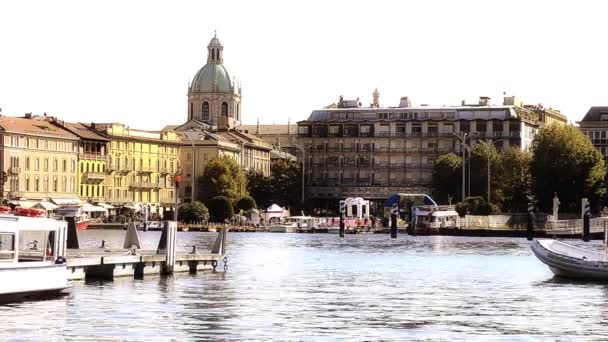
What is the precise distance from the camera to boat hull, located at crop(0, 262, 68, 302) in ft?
193

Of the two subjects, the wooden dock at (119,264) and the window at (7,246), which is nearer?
the window at (7,246)

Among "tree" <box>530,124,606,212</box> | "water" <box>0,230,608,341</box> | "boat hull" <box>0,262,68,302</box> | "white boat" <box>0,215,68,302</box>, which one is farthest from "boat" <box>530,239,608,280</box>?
"tree" <box>530,124,606,212</box>

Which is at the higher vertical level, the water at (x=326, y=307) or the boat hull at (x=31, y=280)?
the boat hull at (x=31, y=280)

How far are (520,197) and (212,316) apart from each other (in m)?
142

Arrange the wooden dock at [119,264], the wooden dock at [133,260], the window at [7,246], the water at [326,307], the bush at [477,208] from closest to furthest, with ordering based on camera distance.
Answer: the water at [326,307] < the window at [7,246] < the wooden dock at [119,264] < the wooden dock at [133,260] < the bush at [477,208]

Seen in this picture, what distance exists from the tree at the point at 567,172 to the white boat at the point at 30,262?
4752 inches

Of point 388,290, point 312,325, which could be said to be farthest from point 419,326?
point 388,290

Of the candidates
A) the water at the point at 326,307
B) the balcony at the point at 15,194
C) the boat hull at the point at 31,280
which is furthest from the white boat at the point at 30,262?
the balcony at the point at 15,194

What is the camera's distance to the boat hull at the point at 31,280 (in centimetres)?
5888

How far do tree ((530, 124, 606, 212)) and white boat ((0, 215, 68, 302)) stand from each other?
396ft

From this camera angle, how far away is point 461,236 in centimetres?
17600

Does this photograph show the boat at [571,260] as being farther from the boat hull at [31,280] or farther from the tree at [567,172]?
the tree at [567,172]

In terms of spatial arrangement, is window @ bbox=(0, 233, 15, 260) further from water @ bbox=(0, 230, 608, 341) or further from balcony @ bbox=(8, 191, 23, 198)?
balcony @ bbox=(8, 191, 23, 198)

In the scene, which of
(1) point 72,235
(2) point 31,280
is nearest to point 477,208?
(1) point 72,235
